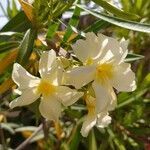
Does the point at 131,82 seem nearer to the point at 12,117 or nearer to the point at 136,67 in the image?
the point at 136,67

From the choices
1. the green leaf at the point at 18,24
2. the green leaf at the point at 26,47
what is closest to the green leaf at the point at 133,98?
the green leaf at the point at 18,24

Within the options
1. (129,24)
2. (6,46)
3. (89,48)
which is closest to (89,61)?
(89,48)

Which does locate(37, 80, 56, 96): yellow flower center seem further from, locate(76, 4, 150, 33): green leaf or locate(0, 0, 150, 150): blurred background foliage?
locate(76, 4, 150, 33): green leaf

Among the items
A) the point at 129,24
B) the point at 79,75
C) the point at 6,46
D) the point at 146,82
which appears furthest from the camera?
the point at 146,82

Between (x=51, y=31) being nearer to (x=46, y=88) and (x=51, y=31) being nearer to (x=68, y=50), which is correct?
(x=68, y=50)

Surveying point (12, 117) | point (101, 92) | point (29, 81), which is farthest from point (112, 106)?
point (12, 117)

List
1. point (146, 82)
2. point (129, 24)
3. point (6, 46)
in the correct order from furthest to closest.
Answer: point (146, 82)
point (6, 46)
point (129, 24)

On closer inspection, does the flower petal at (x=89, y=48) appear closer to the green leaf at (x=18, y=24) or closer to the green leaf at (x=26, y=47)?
the green leaf at (x=26, y=47)
